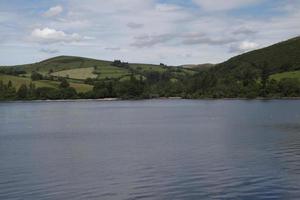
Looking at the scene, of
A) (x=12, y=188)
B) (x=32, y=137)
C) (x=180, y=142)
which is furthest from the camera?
(x=32, y=137)

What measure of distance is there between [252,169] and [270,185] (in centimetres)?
569

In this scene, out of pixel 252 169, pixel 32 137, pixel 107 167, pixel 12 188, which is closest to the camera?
pixel 12 188

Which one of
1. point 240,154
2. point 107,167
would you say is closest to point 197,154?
point 240,154

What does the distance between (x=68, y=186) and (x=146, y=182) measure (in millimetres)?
4573

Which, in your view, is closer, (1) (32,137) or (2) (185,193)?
(2) (185,193)

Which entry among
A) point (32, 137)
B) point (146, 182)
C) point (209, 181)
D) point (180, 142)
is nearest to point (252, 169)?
point (209, 181)

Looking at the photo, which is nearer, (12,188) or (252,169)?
(12,188)

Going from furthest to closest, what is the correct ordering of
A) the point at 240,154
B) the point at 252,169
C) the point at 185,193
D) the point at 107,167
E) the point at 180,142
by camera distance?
the point at 180,142
the point at 240,154
the point at 107,167
the point at 252,169
the point at 185,193

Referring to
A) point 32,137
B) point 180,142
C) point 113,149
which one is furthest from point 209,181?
point 32,137

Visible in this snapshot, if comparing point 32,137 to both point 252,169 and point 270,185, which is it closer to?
point 252,169

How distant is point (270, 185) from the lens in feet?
96.5

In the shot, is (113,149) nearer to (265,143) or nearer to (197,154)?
(197,154)

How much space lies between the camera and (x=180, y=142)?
54812 mm

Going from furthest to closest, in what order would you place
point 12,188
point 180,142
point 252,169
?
point 180,142, point 252,169, point 12,188
